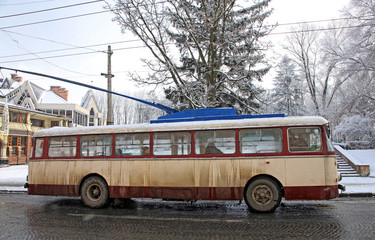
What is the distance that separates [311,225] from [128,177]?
5.16m

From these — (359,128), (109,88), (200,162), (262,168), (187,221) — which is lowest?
(187,221)

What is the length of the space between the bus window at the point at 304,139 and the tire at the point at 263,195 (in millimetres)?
1133

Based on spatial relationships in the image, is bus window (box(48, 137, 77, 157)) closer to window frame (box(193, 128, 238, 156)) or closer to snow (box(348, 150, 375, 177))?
window frame (box(193, 128, 238, 156))

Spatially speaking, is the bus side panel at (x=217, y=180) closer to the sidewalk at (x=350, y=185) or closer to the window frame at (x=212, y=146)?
the window frame at (x=212, y=146)

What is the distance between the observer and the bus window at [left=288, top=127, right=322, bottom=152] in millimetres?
7145

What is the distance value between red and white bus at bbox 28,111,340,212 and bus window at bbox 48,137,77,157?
0.03 meters

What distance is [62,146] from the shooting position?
8969mm

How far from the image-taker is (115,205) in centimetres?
866

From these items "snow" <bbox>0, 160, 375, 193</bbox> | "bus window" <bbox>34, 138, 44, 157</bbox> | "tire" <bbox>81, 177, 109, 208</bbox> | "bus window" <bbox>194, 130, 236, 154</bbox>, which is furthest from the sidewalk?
"tire" <bbox>81, 177, 109, 208</bbox>

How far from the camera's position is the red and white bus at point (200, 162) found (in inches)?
280

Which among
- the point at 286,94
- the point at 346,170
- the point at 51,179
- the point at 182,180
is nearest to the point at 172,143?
the point at 182,180

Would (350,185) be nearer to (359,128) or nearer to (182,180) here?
(182,180)

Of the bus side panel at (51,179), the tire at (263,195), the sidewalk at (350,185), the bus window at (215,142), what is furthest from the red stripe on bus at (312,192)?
the bus side panel at (51,179)

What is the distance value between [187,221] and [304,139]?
383 cm
